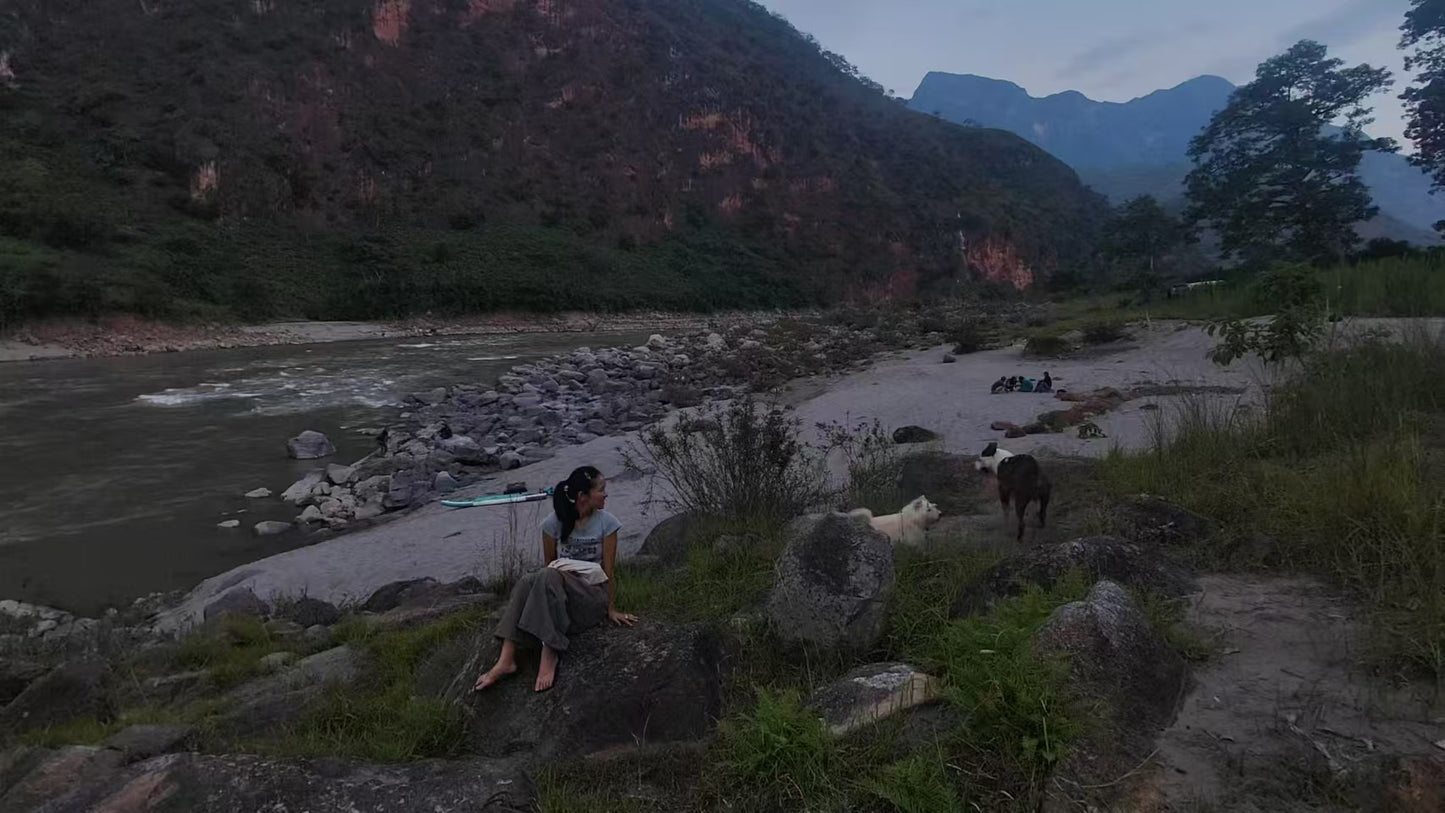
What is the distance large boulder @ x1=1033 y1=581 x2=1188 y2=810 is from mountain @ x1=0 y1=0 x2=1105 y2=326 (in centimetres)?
3886

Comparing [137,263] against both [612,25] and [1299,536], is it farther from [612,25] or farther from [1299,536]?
[612,25]

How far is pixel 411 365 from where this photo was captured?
26.7m

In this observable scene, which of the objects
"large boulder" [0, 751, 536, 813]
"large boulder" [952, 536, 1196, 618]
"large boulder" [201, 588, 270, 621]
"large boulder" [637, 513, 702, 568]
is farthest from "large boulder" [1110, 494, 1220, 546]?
"large boulder" [201, 588, 270, 621]

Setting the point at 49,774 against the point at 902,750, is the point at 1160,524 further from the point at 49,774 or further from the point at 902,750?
the point at 49,774

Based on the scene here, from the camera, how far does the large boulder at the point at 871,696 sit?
2.75 m

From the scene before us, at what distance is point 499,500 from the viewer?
9.37 m

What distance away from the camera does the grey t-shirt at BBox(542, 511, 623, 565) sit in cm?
404

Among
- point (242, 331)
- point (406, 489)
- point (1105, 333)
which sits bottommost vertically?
point (406, 489)

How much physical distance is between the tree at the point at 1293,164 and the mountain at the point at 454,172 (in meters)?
39.6

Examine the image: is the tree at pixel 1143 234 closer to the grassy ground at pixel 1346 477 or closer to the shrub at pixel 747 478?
the grassy ground at pixel 1346 477

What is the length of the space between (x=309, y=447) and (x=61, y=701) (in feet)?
31.5

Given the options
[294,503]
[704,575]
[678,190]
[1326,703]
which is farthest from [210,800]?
[678,190]

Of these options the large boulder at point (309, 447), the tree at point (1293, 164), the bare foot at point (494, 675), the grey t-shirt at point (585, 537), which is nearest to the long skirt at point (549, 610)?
the bare foot at point (494, 675)

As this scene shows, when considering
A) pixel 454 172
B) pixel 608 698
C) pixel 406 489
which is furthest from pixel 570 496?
pixel 454 172
